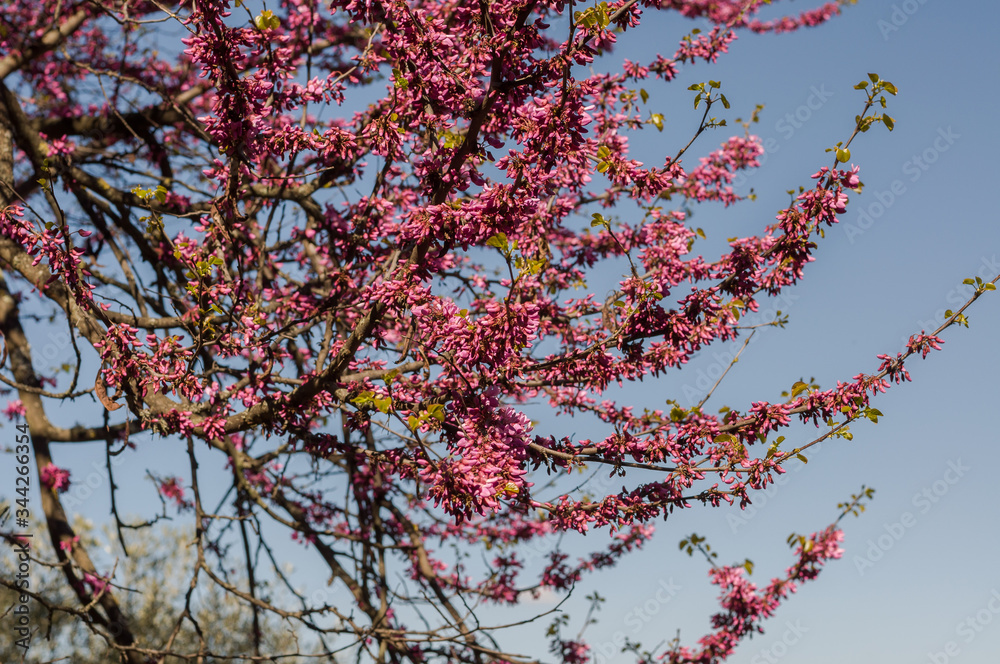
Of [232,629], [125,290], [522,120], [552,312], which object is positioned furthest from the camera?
[232,629]

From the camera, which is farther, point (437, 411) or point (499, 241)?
point (437, 411)

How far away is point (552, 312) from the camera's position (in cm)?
559

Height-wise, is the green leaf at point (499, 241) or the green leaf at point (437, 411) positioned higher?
the green leaf at point (499, 241)

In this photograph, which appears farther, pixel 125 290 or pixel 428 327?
pixel 125 290

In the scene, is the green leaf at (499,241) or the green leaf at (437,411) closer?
the green leaf at (499,241)

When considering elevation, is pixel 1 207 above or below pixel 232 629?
below

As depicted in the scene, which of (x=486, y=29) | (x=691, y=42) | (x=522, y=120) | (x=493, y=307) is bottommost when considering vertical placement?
(x=493, y=307)

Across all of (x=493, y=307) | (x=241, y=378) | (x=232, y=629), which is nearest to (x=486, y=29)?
(x=493, y=307)

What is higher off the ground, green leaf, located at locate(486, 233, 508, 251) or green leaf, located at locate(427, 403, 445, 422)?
green leaf, located at locate(486, 233, 508, 251)

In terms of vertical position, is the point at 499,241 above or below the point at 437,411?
above

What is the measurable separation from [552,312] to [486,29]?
2.43 metres

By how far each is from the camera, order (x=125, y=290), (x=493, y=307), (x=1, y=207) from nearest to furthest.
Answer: (x=493, y=307)
(x=1, y=207)
(x=125, y=290)

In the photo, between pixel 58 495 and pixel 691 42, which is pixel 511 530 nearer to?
pixel 58 495

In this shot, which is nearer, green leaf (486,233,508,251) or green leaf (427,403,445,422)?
green leaf (486,233,508,251)
